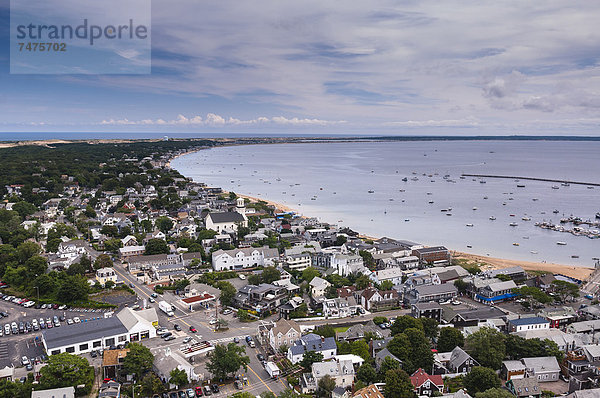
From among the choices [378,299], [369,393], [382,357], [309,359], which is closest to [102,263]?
[309,359]

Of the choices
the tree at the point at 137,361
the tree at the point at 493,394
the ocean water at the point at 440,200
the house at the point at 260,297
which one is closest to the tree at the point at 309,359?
the tree at the point at 493,394

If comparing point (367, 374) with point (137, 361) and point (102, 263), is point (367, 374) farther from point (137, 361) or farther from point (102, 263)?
point (102, 263)

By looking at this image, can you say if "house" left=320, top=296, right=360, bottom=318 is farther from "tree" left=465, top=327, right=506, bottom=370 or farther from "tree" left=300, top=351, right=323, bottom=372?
"tree" left=465, top=327, right=506, bottom=370

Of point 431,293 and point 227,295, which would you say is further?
point 431,293

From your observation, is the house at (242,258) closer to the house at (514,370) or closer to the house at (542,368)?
the house at (514,370)

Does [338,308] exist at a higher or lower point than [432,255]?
lower

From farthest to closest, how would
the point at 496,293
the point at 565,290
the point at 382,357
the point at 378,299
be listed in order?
the point at 496,293
the point at 565,290
the point at 378,299
the point at 382,357
